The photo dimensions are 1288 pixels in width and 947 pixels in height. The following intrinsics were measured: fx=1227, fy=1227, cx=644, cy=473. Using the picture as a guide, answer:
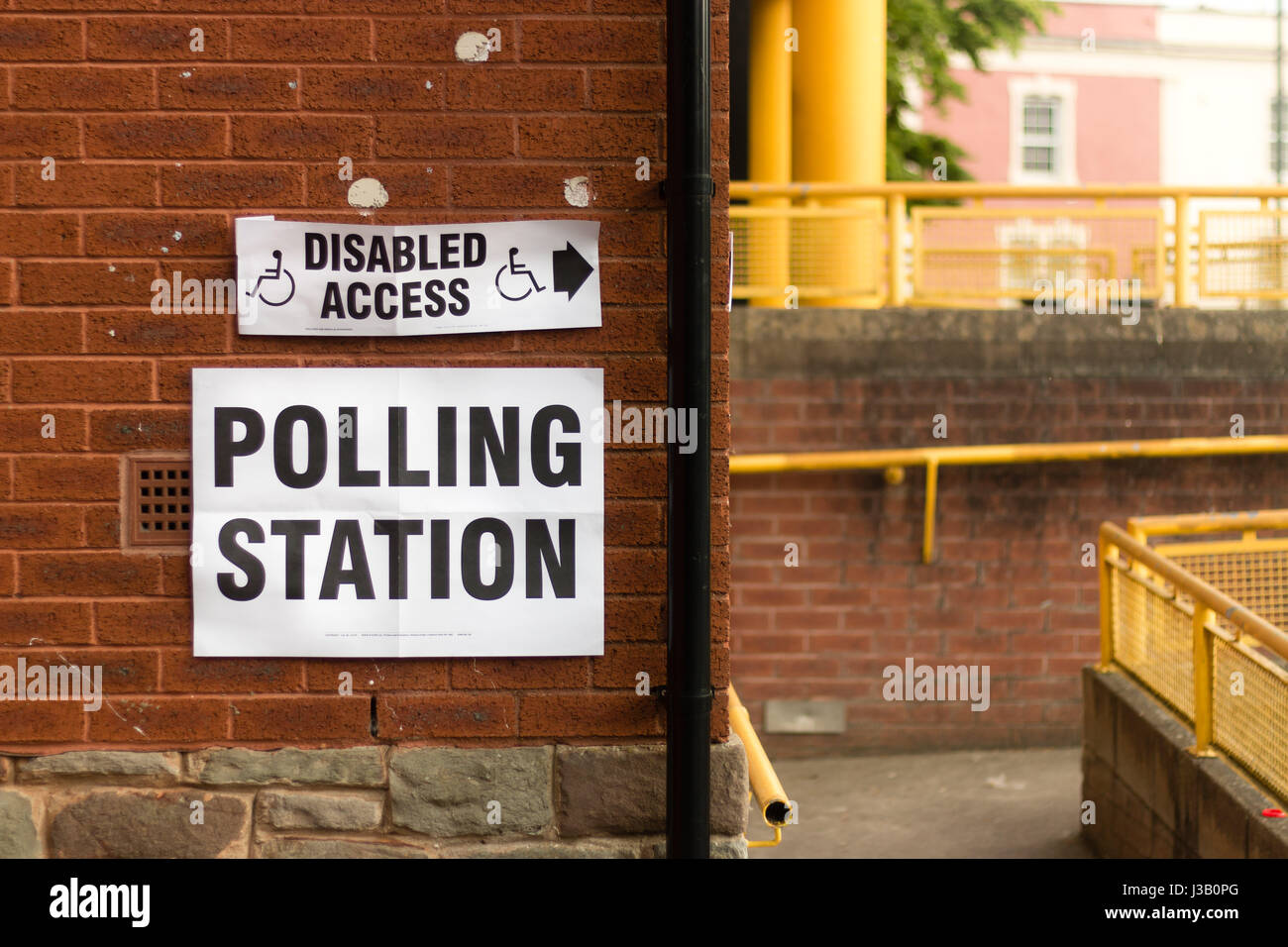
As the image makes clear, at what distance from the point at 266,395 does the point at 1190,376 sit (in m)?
7.30

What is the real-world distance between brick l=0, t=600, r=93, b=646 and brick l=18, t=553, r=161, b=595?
38 millimetres

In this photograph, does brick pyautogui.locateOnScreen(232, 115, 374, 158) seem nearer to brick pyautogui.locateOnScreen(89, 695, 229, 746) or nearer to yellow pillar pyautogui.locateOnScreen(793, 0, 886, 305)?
brick pyautogui.locateOnScreen(89, 695, 229, 746)

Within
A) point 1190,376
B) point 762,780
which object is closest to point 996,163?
point 1190,376

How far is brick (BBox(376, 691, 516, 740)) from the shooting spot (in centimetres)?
341

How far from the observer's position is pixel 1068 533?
8625mm

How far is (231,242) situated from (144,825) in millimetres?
1626

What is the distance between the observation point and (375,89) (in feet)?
11.1

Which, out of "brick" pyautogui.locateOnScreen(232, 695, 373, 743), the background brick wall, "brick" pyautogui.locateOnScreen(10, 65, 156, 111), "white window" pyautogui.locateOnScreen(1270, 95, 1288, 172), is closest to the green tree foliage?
the background brick wall

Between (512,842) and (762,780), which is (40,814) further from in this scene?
(762,780)

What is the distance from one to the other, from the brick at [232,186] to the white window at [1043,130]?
28.2 meters

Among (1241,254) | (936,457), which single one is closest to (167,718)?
(936,457)

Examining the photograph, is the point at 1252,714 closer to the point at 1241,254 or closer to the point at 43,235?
the point at 43,235

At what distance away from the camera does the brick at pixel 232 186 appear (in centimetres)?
339
